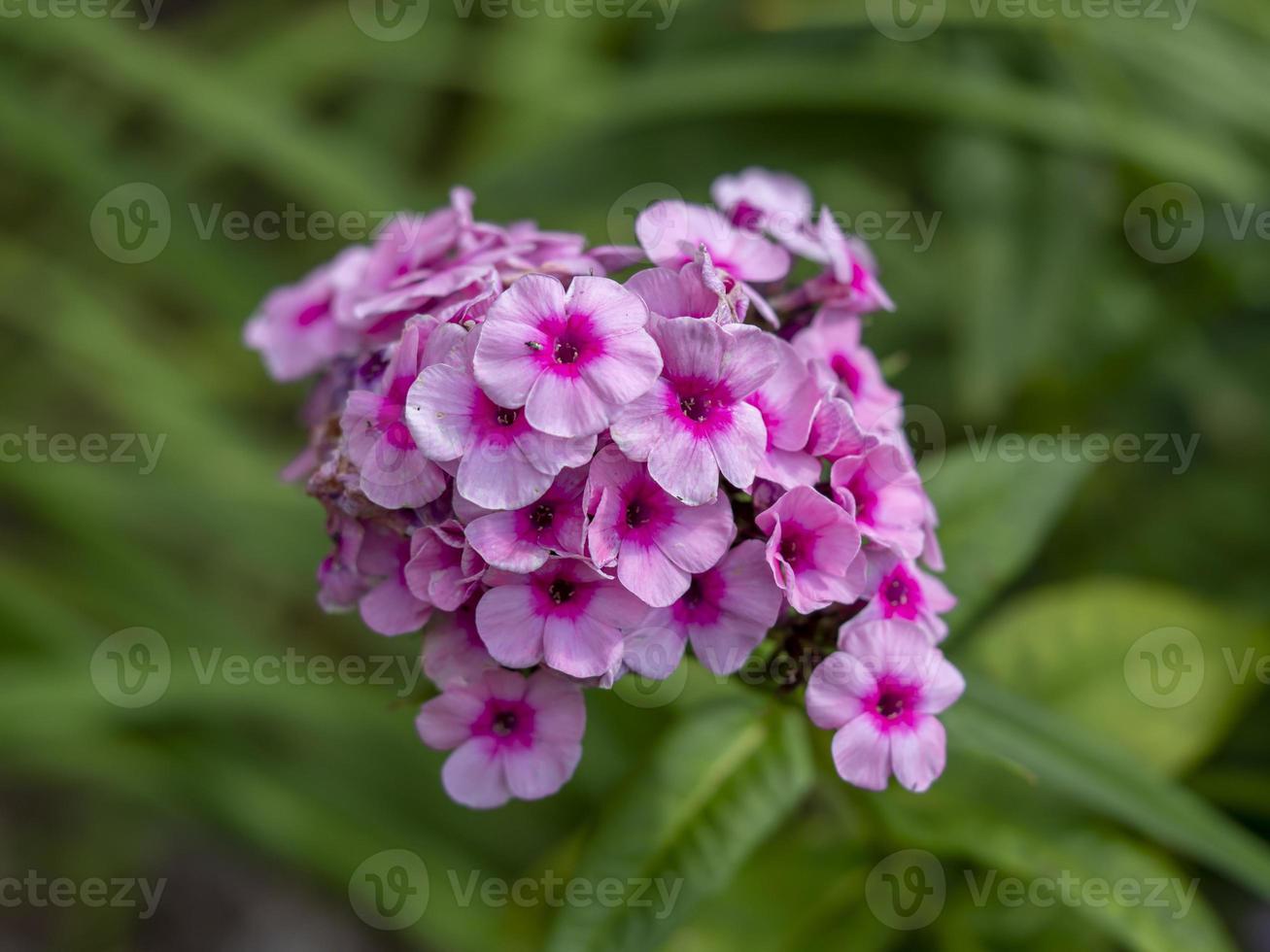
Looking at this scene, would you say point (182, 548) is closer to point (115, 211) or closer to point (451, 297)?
point (115, 211)

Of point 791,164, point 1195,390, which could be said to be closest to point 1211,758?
point 1195,390

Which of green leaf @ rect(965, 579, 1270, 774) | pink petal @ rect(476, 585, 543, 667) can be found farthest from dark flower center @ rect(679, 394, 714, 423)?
green leaf @ rect(965, 579, 1270, 774)

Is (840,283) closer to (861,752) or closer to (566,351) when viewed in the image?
(566,351)

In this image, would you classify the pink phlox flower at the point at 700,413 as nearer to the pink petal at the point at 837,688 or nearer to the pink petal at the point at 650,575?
the pink petal at the point at 650,575

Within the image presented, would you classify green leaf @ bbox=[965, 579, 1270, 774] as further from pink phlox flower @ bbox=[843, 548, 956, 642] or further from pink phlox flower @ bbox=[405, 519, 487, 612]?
pink phlox flower @ bbox=[405, 519, 487, 612]

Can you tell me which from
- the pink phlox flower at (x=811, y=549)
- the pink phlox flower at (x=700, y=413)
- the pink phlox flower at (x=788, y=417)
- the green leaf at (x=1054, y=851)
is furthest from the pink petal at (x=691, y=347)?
the green leaf at (x=1054, y=851)

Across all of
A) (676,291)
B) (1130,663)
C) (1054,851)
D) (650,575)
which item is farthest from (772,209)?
(1130,663)

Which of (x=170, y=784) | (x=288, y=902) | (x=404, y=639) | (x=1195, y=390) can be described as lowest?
(x=288, y=902)
